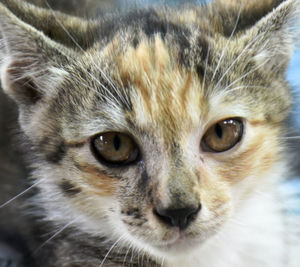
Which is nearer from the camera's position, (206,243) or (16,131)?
(206,243)

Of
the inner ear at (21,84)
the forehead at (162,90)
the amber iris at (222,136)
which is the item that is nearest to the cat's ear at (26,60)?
the inner ear at (21,84)

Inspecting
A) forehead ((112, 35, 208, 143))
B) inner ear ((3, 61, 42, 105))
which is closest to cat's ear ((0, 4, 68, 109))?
inner ear ((3, 61, 42, 105))

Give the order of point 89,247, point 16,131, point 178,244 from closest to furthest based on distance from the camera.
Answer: point 178,244 < point 89,247 < point 16,131

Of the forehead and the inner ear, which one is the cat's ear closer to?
the inner ear

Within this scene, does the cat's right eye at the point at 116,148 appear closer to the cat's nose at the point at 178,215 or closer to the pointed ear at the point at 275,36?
the cat's nose at the point at 178,215

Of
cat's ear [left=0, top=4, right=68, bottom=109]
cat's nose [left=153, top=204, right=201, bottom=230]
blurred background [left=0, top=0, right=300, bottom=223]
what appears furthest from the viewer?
blurred background [left=0, top=0, right=300, bottom=223]

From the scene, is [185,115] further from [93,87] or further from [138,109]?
[93,87]

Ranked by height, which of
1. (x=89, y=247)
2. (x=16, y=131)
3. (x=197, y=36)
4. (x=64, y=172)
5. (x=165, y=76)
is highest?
(x=197, y=36)

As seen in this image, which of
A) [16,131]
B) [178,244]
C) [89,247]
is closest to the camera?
[178,244]

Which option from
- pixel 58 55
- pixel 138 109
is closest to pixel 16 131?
pixel 58 55
